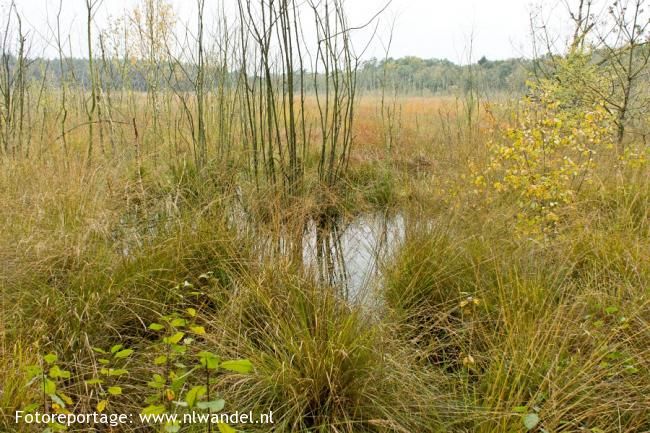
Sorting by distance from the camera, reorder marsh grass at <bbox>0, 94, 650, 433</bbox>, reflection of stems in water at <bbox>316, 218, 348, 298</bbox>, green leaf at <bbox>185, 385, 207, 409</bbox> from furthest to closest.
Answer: reflection of stems in water at <bbox>316, 218, 348, 298</bbox> → marsh grass at <bbox>0, 94, 650, 433</bbox> → green leaf at <bbox>185, 385, 207, 409</bbox>

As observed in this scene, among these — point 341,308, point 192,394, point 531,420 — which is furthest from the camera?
point 341,308

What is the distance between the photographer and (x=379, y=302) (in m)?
2.32

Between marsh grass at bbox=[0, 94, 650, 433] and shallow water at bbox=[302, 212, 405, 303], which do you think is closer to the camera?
marsh grass at bbox=[0, 94, 650, 433]

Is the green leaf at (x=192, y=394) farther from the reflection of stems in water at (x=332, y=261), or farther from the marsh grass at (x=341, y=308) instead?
the reflection of stems in water at (x=332, y=261)

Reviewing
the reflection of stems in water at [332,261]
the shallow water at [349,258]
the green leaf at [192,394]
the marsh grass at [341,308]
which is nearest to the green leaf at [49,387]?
the marsh grass at [341,308]

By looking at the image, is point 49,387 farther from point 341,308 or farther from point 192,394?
point 341,308

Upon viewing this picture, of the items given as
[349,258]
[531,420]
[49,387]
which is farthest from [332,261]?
[49,387]


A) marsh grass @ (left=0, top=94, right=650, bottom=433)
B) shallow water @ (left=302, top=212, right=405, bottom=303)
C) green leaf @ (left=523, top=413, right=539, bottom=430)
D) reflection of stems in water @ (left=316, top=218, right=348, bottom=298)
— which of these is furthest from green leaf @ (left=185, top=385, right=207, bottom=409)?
reflection of stems in water @ (left=316, top=218, right=348, bottom=298)

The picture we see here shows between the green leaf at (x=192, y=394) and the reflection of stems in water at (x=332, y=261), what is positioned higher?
the green leaf at (x=192, y=394)

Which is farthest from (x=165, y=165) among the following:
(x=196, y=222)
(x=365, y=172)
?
(x=365, y=172)

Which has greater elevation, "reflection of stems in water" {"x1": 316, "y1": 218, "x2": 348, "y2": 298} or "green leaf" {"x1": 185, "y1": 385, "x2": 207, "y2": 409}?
"green leaf" {"x1": 185, "y1": 385, "x2": 207, "y2": 409}

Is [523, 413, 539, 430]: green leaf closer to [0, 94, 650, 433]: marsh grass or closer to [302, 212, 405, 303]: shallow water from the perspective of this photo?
[0, 94, 650, 433]: marsh grass

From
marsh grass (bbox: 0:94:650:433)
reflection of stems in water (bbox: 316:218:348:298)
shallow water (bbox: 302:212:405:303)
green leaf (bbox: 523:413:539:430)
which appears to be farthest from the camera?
reflection of stems in water (bbox: 316:218:348:298)

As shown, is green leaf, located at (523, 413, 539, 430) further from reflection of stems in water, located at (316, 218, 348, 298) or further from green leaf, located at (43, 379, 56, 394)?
green leaf, located at (43, 379, 56, 394)
